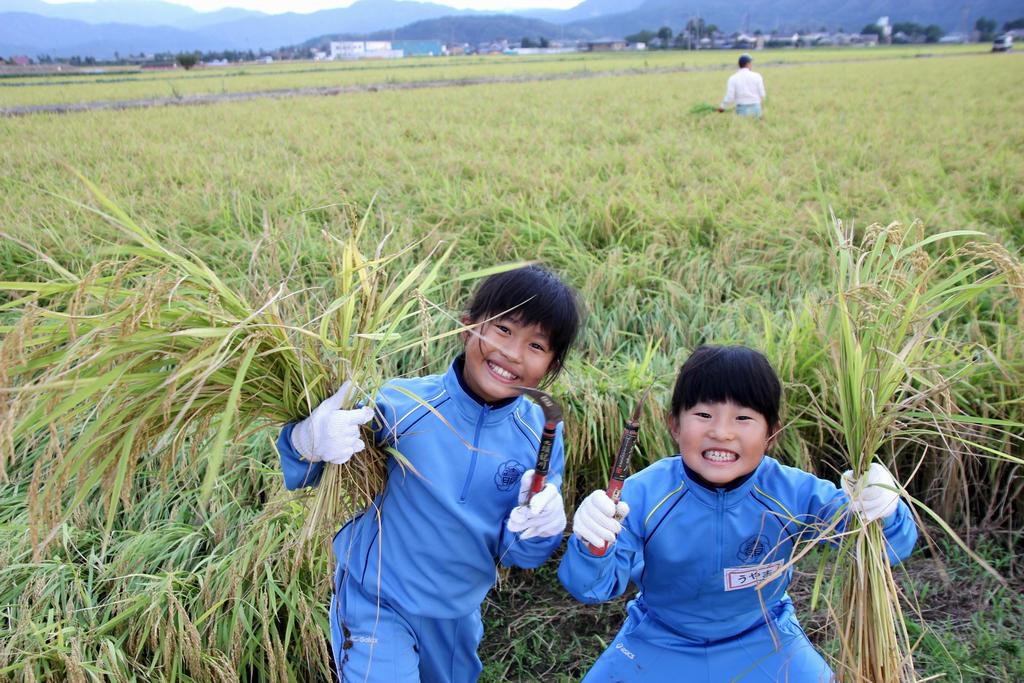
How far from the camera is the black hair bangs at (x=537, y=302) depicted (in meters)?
1.65

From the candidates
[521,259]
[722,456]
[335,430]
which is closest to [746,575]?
[722,456]

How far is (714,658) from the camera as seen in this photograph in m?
1.69

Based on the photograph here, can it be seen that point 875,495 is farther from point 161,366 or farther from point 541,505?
point 161,366

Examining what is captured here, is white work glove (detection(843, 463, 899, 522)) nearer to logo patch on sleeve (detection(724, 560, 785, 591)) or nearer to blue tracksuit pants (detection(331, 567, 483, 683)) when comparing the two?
logo patch on sleeve (detection(724, 560, 785, 591))

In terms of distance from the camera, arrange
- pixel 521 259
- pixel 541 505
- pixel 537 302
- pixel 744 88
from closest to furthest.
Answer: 1. pixel 541 505
2. pixel 537 302
3. pixel 521 259
4. pixel 744 88

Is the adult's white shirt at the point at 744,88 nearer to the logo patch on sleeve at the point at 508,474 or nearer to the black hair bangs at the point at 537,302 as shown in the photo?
the black hair bangs at the point at 537,302

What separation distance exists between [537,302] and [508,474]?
0.43m

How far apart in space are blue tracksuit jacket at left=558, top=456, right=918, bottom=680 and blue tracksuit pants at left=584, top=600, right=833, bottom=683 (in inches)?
0.4

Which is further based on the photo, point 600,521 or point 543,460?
point 543,460

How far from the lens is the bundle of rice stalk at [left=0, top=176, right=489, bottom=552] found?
1.24 meters

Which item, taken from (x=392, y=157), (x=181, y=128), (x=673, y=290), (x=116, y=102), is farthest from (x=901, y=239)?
(x=116, y=102)

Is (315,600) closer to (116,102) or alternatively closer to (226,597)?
(226,597)

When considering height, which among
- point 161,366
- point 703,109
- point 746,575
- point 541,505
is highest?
point 161,366

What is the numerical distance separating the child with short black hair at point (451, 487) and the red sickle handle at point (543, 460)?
28 millimetres
